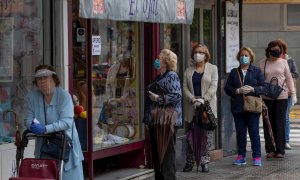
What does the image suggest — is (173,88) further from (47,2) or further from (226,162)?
(226,162)

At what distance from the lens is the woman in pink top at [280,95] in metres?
12.4

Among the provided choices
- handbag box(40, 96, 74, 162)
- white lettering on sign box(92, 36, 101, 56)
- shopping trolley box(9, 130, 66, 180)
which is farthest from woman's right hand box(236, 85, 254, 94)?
shopping trolley box(9, 130, 66, 180)

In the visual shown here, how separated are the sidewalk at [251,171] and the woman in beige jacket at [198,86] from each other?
0.26 m

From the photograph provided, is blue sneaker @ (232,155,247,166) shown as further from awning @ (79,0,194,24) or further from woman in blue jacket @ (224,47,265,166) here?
awning @ (79,0,194,24)

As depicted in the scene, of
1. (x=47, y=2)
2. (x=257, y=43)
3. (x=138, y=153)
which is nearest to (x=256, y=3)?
(x=257, y=43)

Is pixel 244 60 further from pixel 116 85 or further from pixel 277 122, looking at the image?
pixel 116 85

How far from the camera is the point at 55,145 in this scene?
716cm

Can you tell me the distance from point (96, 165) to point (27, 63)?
296cm

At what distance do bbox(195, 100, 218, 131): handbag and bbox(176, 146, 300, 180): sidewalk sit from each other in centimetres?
68

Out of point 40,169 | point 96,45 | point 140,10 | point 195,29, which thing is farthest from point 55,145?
point 195,29

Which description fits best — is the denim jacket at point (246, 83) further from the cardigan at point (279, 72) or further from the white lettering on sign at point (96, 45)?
the white lettering on sign at point (96, 45)

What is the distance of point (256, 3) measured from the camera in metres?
24.1

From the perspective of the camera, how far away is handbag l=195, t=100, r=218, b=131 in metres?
10.7

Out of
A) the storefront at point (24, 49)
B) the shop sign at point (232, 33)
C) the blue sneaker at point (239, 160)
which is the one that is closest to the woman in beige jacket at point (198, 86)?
the blue sneaker at point (239, 160)
